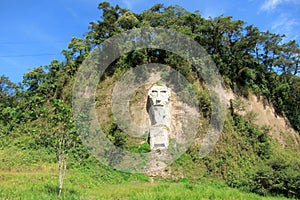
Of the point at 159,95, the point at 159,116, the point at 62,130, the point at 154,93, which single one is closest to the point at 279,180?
the point at 159,116

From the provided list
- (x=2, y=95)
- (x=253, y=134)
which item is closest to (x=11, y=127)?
(x=2, y=95)

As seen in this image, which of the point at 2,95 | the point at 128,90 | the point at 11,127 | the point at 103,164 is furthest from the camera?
the point at 2,95

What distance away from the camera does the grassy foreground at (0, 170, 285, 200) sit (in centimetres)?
797

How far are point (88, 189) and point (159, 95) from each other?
21.1 feet

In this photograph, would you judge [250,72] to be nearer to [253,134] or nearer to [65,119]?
[253,134]

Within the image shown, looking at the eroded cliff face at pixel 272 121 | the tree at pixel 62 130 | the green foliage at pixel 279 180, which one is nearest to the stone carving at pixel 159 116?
the green foliage at pixel 279 180

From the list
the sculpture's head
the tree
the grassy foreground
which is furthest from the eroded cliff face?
the tree

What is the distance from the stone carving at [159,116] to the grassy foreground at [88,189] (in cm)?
222

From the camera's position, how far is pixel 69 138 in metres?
8.70

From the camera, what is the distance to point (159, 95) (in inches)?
570

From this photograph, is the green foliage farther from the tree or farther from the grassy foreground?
the tree

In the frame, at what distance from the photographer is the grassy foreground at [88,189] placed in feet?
26.1

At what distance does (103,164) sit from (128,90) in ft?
17.0

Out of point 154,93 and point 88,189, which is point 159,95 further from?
point 88,189
